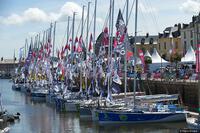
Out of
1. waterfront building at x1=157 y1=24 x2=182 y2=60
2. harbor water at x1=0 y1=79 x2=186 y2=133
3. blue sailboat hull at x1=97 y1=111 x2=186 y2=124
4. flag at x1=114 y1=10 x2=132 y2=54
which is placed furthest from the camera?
waterfront building at x1=157 y1=24 x2=182 y2=60

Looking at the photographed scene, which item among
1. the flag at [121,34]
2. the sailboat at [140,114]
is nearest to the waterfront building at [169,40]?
the flag at [121,34]

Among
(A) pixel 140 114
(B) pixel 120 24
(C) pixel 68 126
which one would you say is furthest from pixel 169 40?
(A) pixel 140 114

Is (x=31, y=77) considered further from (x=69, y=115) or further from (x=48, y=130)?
(x=48, y=130)

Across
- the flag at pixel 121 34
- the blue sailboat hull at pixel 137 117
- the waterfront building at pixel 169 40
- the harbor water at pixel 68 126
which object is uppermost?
the waterfront building at pixel 169 40

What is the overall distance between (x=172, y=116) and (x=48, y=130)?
1188cm

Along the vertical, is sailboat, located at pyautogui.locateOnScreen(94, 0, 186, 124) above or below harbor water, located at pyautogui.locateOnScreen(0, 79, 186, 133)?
above

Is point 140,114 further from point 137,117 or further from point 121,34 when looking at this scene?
point 121,34

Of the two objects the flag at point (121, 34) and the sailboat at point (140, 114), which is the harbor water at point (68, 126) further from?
the flag at point (121, 34)

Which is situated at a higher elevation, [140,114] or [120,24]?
[120,24]

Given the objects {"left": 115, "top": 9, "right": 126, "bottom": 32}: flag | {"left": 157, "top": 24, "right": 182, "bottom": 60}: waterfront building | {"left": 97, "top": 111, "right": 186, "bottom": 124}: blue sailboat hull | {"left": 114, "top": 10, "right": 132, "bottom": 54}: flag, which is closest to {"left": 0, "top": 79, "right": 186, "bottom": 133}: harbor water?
{"left": 97, "top": 111, "right": 186, "bottom": 124}: blue sailboat hull

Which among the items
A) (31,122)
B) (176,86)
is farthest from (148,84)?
(31,122)

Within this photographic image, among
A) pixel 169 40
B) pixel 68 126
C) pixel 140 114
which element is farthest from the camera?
pixel 169 40

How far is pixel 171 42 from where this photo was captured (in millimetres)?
116938

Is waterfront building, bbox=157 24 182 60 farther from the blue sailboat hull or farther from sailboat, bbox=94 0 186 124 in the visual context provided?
the blue sailboat hull
